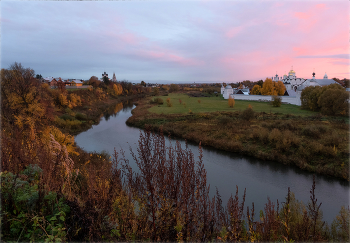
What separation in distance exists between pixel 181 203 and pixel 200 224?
59 centimetres

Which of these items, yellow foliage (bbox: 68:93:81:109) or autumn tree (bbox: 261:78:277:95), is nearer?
yellow foliage (bbox: 68:93:81:109)

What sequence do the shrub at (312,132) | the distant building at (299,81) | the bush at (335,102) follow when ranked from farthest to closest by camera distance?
the distant building at (299,81)
the bush at (335,102)
the shrub at (312,132)

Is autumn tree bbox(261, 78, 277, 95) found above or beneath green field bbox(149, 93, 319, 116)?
above

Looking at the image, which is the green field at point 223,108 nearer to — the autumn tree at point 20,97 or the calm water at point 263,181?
the calm water at point 263,181

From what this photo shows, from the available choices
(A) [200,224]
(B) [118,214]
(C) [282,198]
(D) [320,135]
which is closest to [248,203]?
(C) [282,198]

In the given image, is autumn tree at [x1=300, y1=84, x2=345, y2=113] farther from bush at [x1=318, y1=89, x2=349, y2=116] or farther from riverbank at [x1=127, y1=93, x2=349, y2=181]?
riverbank at [x1=127, y1=93, x2=349, y2=181]

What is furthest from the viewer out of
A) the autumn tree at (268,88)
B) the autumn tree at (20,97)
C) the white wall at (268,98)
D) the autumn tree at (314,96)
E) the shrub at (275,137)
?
the autumn tree at (268,88)

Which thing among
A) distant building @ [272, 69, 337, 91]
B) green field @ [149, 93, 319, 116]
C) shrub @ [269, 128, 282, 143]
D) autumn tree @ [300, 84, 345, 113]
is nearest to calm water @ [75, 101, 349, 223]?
shrub @ [269, 128, 282, 143]

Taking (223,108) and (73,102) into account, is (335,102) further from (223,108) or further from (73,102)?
(73,102)

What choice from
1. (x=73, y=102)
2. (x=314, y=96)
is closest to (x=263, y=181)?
(x=314, y=96)

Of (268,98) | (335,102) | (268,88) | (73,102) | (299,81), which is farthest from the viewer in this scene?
(299,81)

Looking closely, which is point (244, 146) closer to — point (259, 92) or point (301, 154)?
point (301, 154)

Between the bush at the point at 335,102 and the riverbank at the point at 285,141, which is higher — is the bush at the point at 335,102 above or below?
above

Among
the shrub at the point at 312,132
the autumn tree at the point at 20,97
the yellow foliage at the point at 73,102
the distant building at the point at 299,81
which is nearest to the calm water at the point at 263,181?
the autumn tree at the point at 20,97
